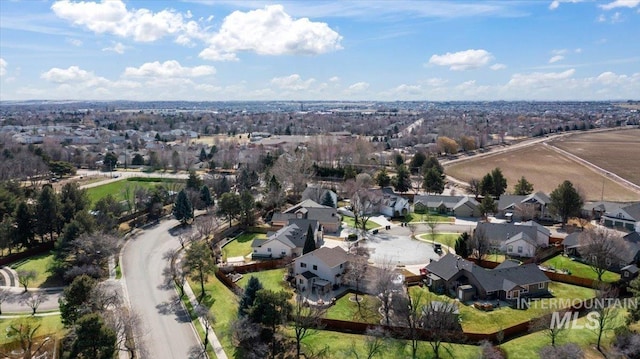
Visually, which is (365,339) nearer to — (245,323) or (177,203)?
(245,323)

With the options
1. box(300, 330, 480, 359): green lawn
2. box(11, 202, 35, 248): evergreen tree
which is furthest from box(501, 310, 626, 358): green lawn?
box(11, 202, 35, 248): evergreen tree

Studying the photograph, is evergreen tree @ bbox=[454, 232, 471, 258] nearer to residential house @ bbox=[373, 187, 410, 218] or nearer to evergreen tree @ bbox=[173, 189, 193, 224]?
residential house @ bbox=[373, 187, 410, 218]

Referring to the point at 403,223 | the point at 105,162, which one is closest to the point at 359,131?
the point at 105,162

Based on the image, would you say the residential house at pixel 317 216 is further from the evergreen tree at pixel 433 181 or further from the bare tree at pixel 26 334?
the bare tree at pixel 26 334

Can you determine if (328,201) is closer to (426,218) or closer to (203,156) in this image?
(426,218)

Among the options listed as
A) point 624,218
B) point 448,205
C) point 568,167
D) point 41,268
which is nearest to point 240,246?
point 41,268

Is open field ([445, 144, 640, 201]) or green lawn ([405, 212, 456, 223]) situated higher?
open field ([445, 144, 640, 201])
